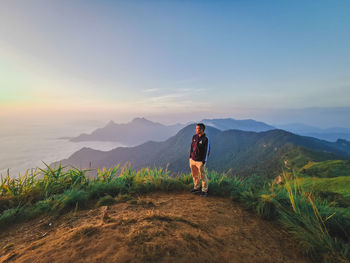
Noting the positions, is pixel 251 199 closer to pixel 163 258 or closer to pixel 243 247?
pixel 243 247

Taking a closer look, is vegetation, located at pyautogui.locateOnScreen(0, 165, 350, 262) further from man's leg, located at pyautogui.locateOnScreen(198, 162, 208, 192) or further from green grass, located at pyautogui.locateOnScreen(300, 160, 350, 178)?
green grass, located at pyautogui.locateOnScreen(300, 160, 350, 178)

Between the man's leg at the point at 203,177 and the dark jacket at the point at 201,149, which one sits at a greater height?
the dark jacket at the point at 201,149

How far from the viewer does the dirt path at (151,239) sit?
72.6 inches

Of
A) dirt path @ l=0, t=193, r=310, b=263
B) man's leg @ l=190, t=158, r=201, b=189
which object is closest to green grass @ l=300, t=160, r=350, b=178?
man's leg @ l=190, t=158, r=201, b=189

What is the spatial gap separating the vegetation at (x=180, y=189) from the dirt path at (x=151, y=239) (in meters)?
0.30

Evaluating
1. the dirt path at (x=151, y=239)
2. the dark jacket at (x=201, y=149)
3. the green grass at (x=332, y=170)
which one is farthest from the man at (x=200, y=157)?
the green grass at (x=332, y=170)

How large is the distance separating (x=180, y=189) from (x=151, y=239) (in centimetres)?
322

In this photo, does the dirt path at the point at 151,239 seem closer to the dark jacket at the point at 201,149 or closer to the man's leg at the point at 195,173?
the man's leg at the point at 195,173

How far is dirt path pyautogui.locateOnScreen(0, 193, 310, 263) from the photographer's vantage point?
184 cm

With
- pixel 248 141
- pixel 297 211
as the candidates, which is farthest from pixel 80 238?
pixel 248 141

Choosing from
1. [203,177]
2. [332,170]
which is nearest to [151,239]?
[203,177]

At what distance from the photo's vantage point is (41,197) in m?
4.06

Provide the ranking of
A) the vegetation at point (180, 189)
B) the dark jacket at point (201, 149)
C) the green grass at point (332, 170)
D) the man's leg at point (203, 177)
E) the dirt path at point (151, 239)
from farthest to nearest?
the green grass at point (332, 170), the dark jacket at point (201, 149), the man's leg at point (203, 177), the vegetation at point (180, 189), the dirt path at point (151, 239)

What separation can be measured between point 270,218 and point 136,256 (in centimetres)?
306
